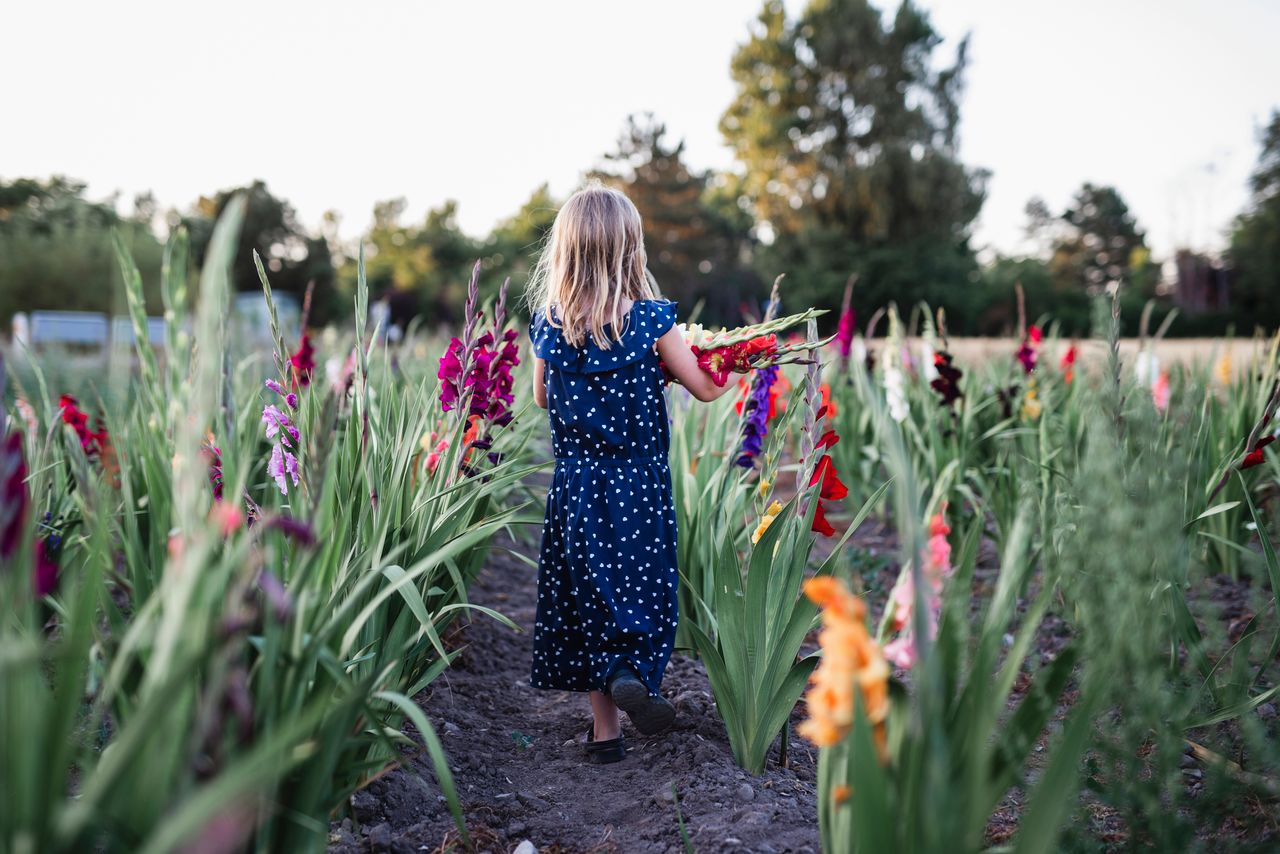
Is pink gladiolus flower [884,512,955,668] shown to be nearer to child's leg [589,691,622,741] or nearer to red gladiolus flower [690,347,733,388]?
red gladiolus flower [690,347,733,388]

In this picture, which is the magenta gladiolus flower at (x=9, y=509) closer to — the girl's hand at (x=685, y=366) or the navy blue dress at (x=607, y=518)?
the navy blue dress at (x=607, y=518)

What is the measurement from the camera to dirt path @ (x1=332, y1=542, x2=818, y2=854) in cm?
177

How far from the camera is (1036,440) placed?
370 centimetres

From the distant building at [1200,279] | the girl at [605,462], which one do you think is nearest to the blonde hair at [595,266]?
the girl at [605,462]

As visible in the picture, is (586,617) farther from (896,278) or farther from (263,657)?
(896,278)

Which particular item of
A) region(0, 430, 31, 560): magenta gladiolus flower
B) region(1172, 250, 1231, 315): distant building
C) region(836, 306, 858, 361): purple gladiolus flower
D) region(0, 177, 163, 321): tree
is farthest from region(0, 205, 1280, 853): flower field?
region(1172, 250, 1231, 315): distant building

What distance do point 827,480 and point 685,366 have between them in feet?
1.64

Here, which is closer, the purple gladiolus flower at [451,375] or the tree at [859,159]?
the purple gladiolus flower at [451,375]

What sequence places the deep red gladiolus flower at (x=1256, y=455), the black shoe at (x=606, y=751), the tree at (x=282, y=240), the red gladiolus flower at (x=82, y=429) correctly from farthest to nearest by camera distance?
the tree at (x=282, y=240)
the red gladiolus flower at (x=82, y=429)
the deep red gladiolus flower at (x=1256, y=455)
the black shoe at (x=606, y=751)

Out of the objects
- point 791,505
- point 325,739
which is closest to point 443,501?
point 791,505

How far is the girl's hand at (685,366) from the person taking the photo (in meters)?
2.36

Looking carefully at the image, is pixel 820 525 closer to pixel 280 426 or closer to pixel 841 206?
pixel 280 426

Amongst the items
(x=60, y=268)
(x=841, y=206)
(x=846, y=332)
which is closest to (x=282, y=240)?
(x=60, y=268)

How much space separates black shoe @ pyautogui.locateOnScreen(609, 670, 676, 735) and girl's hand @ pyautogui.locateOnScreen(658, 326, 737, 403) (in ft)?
2.52
